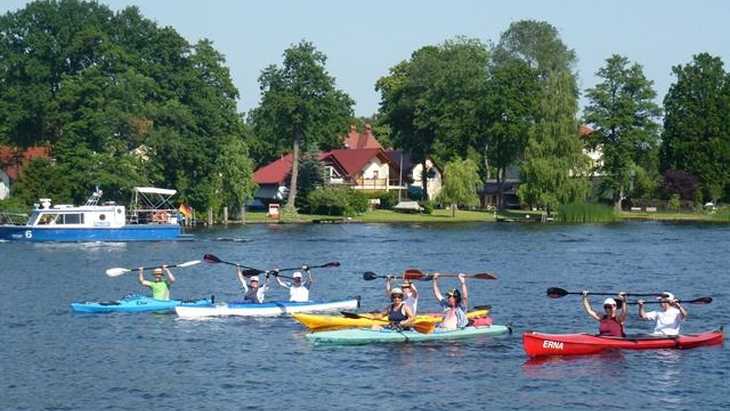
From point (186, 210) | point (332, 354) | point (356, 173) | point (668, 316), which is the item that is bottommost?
point (332, 354)

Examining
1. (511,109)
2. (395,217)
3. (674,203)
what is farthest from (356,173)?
(674,203)

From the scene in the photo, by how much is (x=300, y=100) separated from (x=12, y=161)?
26.6m

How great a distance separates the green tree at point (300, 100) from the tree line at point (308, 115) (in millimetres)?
→ 152

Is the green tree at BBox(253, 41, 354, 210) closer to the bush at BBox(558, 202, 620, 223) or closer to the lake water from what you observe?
the bush at BBox(558, 202, 620, 223)

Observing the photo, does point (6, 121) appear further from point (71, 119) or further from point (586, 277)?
point (586, 277)

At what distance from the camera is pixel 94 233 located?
77.9m

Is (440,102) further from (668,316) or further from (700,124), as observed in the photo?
(668,316)

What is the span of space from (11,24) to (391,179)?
159 feet

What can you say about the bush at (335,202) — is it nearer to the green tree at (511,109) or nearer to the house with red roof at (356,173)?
the house with red roof at (356,173)

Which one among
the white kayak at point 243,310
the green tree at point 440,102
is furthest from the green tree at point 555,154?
the white kayak at point 243,310

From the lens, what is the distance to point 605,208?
106625 millimetres

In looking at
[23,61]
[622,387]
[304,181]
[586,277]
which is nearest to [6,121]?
[23,61]

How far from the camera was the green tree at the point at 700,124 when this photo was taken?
4656 inches

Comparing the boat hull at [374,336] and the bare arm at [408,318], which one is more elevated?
the bare arm at [408,318]
